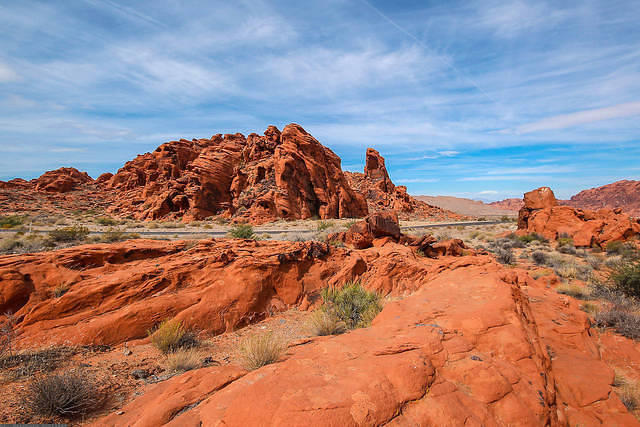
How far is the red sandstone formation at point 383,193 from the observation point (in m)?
60.5

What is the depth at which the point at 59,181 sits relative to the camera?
61281 mm

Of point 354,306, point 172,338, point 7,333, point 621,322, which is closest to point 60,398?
point 172,338

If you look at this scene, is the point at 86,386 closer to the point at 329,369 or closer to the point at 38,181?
the point at 329,369

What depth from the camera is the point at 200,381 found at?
2.99 metres

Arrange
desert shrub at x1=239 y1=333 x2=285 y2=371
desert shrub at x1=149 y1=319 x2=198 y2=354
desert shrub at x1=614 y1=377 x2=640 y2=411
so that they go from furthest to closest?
desert shrub at x1=149 y1=319 x2=198 y2=354
desert shrub at x1=614 y1=377 x2=640 y2=411
desert shrub at x1=239 y1=333 x2=285 y2=371

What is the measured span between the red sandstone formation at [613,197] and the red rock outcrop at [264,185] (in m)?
125

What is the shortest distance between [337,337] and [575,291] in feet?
32.2

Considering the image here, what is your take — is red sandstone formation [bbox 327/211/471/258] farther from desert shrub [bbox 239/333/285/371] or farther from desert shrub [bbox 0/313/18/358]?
desert shrub [bbox 0/313/18/358]

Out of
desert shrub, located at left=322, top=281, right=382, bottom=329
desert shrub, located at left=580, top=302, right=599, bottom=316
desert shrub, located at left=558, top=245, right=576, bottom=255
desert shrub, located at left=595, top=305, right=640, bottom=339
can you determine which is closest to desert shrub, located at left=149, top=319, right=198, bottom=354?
desert shrub, located at left=322, top=281, right=382, bottom=329

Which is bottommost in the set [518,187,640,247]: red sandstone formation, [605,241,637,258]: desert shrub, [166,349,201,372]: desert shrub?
[166,349,201,372]: desert shrub

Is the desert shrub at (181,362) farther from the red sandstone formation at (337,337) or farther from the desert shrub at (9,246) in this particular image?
the desert shrub at (9,246)

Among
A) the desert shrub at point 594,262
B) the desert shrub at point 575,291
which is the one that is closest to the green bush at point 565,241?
the desert shrub at point 594,262

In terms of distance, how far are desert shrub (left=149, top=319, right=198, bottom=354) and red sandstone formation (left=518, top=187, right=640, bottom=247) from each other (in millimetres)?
22926

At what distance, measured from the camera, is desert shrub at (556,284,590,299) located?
30.4 feet
